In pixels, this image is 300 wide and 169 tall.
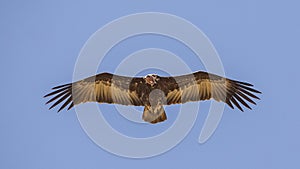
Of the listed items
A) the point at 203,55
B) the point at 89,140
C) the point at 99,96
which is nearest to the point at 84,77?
the point at 99,96

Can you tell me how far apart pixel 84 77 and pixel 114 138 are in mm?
1210

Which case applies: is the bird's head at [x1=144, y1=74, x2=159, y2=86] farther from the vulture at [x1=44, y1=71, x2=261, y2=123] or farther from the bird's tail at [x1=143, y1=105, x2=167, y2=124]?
the bird's tail at [x1=143, y1=105, x2=167, y2=124]

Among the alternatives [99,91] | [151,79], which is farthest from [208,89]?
[99,91]

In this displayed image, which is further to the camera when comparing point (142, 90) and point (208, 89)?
point (208, 89)

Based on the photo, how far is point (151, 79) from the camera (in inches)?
429

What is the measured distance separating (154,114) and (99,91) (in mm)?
1007

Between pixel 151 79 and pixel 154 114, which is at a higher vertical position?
pixel 151 79

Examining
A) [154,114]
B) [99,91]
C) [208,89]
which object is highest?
[99,91]

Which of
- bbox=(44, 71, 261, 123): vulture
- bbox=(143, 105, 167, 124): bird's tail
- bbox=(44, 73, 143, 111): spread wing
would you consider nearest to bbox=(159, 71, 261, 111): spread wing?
bbox=(44, 71, 261, 123): vulture

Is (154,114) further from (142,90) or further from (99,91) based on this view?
(99,91)

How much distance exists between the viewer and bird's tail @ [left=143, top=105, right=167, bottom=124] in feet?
35.6

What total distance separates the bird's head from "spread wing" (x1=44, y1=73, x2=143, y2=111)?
12.3 inches

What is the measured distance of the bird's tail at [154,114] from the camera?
428 inches

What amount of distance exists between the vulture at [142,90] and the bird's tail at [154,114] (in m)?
0.14
